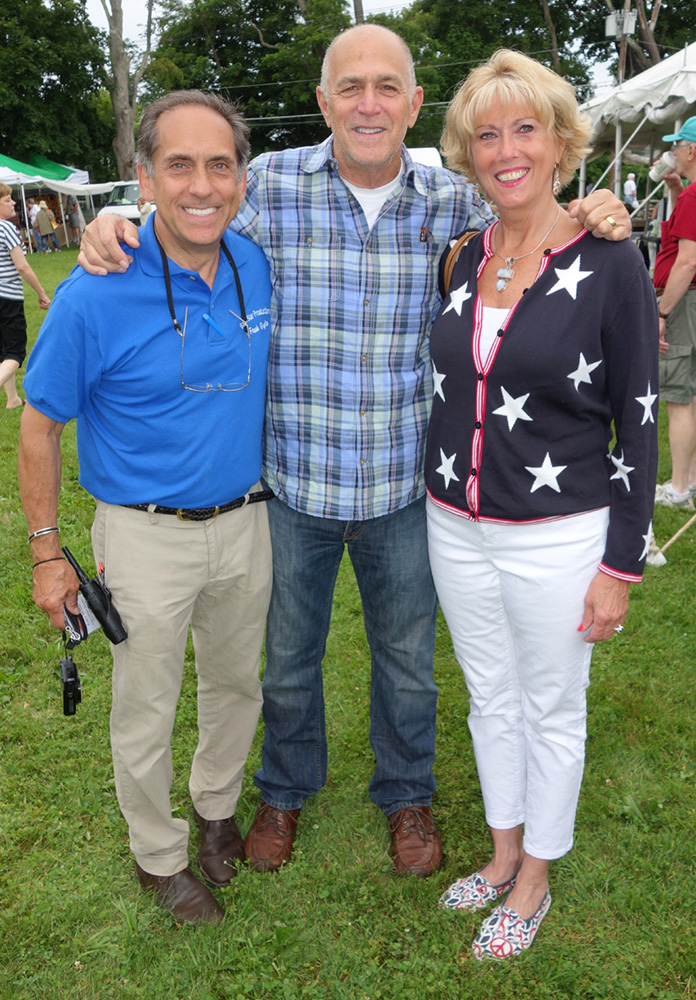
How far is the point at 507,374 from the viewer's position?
7.18 feet

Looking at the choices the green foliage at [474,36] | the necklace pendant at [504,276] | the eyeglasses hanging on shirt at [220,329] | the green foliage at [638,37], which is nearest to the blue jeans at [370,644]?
the eyeglasses hanging on shirt at [220,329]

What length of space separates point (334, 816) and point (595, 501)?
1.69 m

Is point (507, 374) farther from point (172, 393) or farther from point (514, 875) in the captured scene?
point (514, 875)

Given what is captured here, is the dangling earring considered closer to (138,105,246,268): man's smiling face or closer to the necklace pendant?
the necklace pendant

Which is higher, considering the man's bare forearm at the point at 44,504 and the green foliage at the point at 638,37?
the green foliage at the point at 638,37

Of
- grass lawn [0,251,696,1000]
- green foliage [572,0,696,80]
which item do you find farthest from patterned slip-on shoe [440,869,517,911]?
green foliage [572,0,696,80]

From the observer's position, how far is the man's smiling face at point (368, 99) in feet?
7.87

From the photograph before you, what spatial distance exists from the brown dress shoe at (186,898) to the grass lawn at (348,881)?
0.05m

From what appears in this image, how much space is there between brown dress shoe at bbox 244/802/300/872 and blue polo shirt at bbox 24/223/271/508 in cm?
130

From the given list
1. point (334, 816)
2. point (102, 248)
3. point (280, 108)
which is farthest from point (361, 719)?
point (280, 108)

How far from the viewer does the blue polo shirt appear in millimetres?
2248

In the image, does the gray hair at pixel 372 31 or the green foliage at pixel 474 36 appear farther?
the green foliage at pixel 474 36

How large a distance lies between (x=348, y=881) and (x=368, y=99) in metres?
2.52

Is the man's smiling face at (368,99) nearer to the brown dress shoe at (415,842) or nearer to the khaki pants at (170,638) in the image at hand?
the khaki pants at (170,638)
